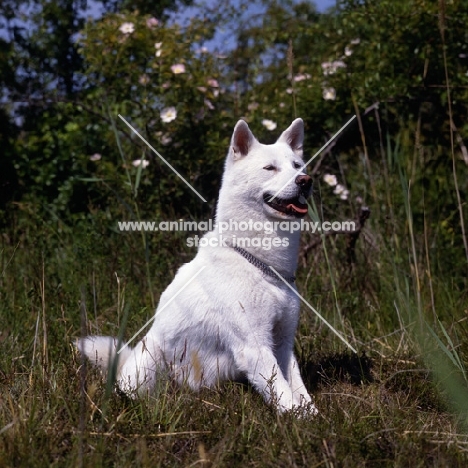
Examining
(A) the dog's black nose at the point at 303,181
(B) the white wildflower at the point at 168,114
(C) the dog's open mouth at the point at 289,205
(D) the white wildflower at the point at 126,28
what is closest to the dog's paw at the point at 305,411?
(C) the dog's open mouth at the point at 289,205

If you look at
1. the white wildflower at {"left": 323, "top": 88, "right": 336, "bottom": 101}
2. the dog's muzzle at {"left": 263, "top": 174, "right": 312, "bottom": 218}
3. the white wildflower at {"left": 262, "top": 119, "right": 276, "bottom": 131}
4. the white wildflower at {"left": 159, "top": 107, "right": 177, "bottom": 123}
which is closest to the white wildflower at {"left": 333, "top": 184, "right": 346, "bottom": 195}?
the white wildflower at {"left": 262, "top": 119, "right": 276, "bottom": 131}

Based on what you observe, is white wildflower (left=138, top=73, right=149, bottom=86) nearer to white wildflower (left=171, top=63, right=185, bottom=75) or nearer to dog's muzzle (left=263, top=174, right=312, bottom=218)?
white wildflower (left=171, top=63, right=185, bottom=75)

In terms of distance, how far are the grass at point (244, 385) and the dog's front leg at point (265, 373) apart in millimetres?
69

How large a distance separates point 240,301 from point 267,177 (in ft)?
2.18

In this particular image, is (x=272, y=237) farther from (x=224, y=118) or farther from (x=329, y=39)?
(x=329, y=39)

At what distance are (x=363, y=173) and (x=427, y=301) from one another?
5.33ft

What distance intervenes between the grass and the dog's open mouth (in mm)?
538

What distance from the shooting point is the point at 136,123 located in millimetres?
6168

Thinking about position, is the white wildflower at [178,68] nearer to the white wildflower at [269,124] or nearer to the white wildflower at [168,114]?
the white wildflower at [168,114]

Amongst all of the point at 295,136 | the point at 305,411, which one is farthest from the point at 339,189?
the point at 305,411

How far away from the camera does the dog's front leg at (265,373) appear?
3.07 metres

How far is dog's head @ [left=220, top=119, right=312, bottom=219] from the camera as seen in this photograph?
3.35 metres

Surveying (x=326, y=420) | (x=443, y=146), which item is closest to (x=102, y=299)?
(x=326, y=420)

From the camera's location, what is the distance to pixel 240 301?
3.21 meters
